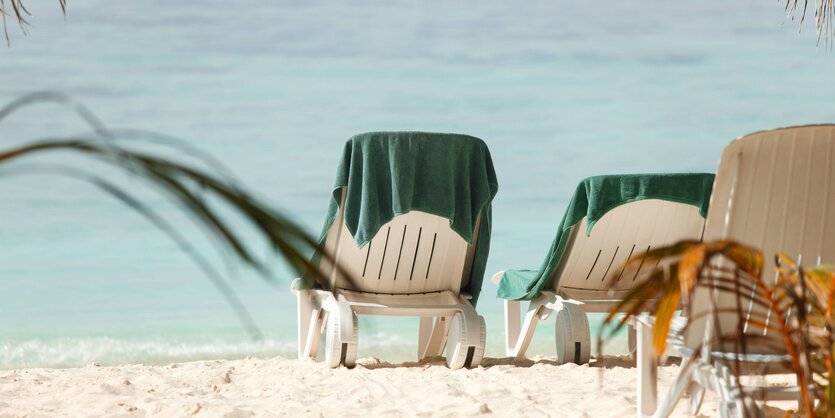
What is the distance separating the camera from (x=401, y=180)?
492 cm

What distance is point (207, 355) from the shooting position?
43.8 feet

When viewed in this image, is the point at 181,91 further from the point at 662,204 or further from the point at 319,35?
the point at 662,204

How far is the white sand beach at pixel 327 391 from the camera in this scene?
385 cm

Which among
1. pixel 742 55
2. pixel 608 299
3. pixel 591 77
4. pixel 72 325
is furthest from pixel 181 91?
pixel 608 299

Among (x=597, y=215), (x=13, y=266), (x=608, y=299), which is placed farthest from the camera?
(x=13, y=266)

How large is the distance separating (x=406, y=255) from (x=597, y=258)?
112 centimetres

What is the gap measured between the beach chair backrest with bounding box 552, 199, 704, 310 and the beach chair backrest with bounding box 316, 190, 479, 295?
0.60m

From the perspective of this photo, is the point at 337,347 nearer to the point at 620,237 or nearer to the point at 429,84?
the point at 620,237

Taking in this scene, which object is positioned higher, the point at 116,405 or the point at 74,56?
the point at 74,56

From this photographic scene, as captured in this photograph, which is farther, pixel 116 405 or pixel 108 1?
pixel 108 1

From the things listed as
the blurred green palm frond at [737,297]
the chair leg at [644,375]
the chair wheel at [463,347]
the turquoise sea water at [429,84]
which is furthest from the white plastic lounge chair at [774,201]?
the turquoise sea water at [429,84]

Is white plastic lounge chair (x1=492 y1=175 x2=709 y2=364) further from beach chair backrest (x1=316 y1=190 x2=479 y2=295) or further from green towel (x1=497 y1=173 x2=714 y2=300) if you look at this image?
beach chair backrest (x1=316 y1=190 x2=479 y2=295)

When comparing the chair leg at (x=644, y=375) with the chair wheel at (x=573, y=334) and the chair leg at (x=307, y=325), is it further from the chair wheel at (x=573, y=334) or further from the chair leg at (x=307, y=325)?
the chair leg at (x=307, y=325)

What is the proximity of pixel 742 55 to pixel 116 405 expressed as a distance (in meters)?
18.9
